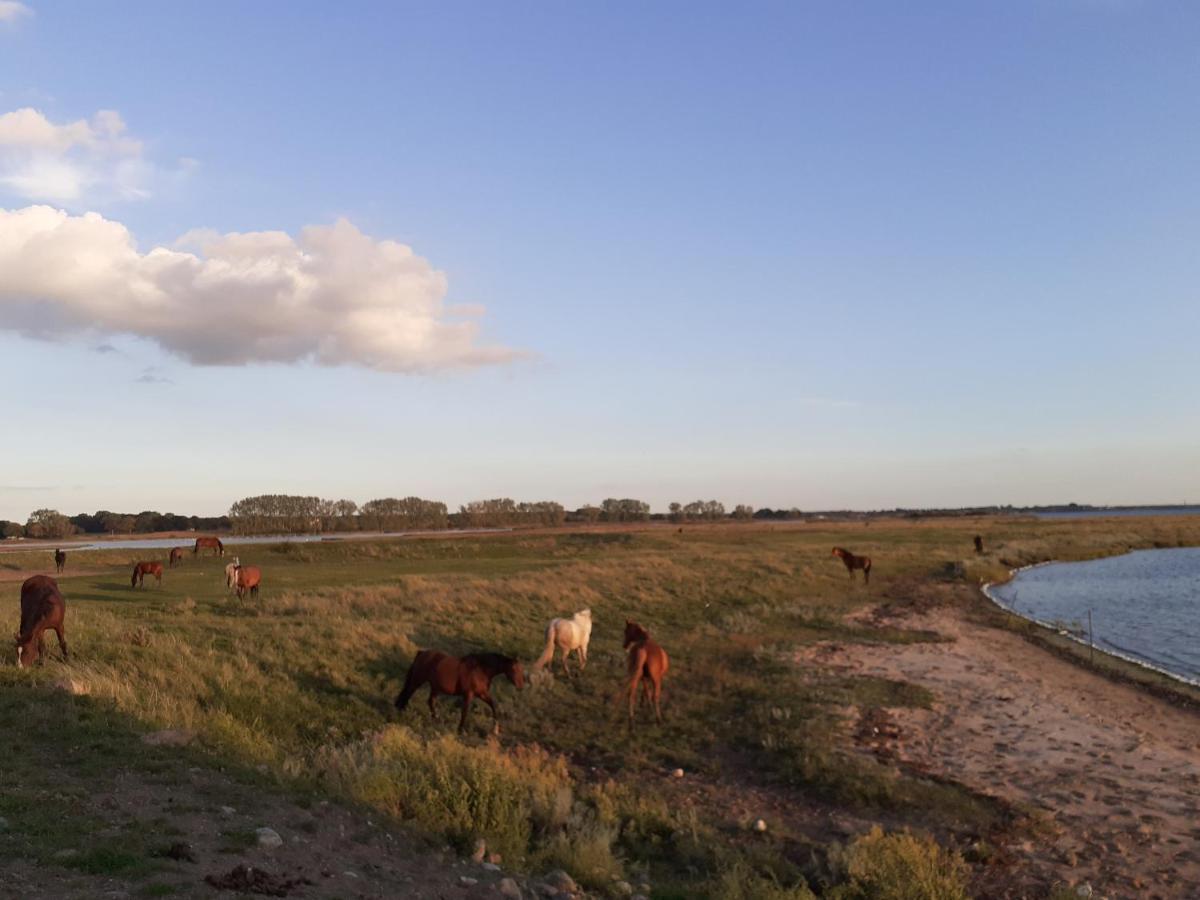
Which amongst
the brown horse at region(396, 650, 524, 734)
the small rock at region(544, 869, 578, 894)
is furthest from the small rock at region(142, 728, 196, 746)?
the small rock at region(544, 869, 578, 894)

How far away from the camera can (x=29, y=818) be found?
24.2 feet

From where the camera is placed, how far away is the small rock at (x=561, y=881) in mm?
8148

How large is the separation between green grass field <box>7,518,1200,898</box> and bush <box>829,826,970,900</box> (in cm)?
14

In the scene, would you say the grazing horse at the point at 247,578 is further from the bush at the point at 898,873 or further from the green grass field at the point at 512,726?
the bush at the point at 898,873

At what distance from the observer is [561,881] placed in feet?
27.1

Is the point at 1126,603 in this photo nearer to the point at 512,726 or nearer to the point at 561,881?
the point at 512,726

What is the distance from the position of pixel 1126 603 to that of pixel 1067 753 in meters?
28.7

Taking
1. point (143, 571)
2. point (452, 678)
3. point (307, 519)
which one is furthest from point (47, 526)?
point (452, 678)

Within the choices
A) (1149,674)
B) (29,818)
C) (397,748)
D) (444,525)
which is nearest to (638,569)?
(1149,674)

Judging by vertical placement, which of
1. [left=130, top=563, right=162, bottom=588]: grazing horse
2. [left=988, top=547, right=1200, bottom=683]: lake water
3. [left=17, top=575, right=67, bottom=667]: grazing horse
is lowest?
[left=988, top=547, right=1200, bottom=683]: lake water

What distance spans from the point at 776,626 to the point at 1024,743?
13.3 meters

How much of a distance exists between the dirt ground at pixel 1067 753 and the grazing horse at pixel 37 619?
1554 centimetres

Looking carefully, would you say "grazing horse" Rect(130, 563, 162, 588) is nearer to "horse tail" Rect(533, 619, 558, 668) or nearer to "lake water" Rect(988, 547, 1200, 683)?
"horse tail" Rect(533, 619, 558, 668)

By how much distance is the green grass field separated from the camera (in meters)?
9.56
